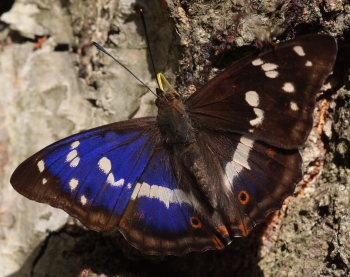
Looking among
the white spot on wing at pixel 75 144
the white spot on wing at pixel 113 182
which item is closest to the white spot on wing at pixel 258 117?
the white spot on wing at pixel 113 182

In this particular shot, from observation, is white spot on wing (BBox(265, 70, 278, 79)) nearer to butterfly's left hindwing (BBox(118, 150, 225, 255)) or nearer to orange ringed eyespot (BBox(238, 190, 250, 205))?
orange ringed eyespot (BBox(238, 190, 250, 205))

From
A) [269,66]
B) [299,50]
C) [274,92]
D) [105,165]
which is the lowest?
[105,165]

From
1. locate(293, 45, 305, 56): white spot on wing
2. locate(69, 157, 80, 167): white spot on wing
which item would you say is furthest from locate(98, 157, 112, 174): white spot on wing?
locate(293, 45, 305, 56): white spot on wing

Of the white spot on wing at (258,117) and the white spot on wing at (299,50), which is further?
the white spot on wing at (258,117)

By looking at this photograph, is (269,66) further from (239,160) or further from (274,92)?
(239,160)

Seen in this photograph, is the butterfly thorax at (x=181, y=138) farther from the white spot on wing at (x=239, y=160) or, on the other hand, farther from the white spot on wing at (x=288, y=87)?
the white spot on wing at (x=288, y=87)

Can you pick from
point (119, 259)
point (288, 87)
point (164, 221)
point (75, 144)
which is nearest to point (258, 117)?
point (288, 87)
